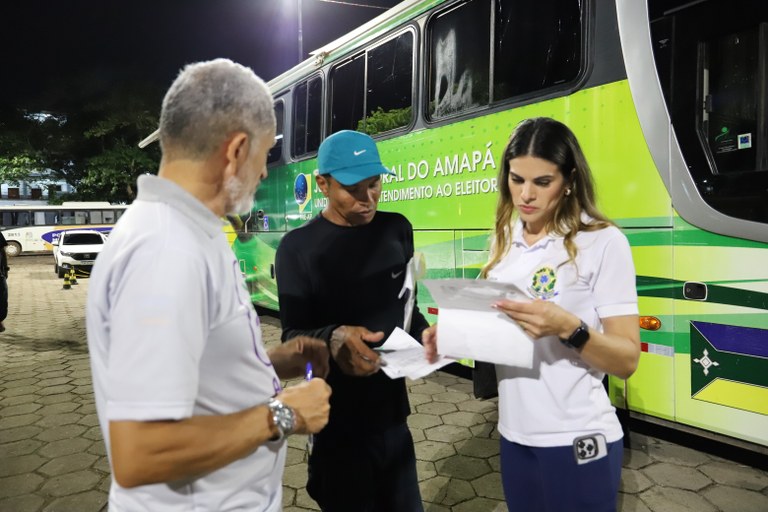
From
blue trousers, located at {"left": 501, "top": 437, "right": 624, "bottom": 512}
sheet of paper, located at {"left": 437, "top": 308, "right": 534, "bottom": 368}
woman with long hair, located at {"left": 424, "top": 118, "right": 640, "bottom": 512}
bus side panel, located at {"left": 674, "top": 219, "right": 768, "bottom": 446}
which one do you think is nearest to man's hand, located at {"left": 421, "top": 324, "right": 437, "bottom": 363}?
woman with long hair, located at {"left": 424, "top": 118, "right": 640, "bottom": 512}

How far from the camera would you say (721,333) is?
9.98 feet

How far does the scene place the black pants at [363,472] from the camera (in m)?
1.86

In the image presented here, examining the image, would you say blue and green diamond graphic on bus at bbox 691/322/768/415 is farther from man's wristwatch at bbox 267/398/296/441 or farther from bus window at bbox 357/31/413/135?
bus window at bbox 357/31/413/135

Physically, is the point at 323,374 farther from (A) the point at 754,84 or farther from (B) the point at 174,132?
(A) the point at 754,84

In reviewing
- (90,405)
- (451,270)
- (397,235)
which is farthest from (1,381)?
(397,235)

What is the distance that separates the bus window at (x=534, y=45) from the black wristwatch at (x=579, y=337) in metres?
2.82

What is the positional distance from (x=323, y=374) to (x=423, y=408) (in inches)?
130

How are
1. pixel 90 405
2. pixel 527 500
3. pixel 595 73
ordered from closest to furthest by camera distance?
1. pixel 527 500
2. pixel 595 73
3. pixel 90 405

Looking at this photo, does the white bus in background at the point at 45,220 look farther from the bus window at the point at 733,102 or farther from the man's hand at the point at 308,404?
the man's hand at the point at 308,404

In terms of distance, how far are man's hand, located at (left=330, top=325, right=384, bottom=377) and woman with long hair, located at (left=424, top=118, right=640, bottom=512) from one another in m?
0.19

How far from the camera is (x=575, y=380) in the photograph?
5.14 feet

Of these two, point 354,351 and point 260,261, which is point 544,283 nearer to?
point 354,351

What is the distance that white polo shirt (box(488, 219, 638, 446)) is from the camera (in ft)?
4.99

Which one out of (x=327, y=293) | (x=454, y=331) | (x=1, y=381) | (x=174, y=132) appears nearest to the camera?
(x=174, y=132)
